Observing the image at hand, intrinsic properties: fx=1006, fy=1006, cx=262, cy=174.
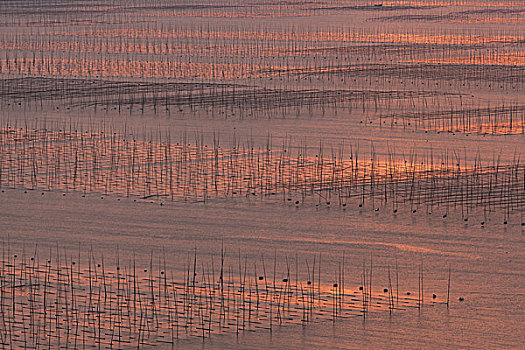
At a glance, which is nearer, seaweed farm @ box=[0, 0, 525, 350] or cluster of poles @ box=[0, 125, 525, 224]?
seaweed farm @ box=[0, 0, 525, 350]

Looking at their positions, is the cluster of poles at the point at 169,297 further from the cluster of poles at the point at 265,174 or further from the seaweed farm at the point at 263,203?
the cluster of poles at the point at 265,174

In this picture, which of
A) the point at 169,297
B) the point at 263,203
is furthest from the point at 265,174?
the point at 169,297

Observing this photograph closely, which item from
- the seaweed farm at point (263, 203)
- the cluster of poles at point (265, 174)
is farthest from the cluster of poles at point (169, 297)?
the cluster of poles at point (265, 174)

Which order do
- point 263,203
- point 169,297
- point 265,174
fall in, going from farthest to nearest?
point 265,174, point 263,203, point 169,297

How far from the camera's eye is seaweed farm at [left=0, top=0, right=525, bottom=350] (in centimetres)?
576

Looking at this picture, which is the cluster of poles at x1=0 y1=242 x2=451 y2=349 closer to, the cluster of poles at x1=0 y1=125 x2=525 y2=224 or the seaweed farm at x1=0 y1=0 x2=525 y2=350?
the seaweed farm at x1=0 y1=0 x2=525 y2=350

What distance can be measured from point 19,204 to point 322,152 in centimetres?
299

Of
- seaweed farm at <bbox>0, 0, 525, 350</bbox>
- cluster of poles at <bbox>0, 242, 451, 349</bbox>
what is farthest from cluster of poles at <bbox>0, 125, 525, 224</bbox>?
cluster of poles at <bbox>0, 242, 451, 349</bbox>

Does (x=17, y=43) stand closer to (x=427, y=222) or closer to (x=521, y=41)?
(x=521, y=41)

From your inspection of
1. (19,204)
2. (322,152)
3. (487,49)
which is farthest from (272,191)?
(487,49)

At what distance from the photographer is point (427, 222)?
7629 mm

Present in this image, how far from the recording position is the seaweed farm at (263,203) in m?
5.76

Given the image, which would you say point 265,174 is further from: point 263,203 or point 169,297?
point 169,297

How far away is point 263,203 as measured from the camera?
8.13 metres
